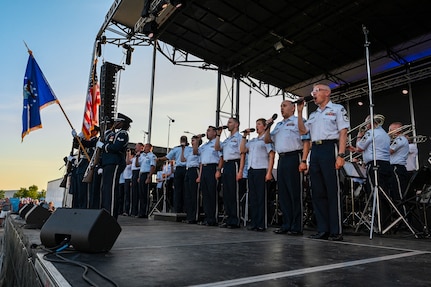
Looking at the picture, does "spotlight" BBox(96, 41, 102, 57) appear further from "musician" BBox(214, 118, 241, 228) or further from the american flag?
"musician" BBox(214, 118, 241, 228)

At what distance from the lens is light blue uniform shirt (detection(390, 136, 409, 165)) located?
15.9 ft

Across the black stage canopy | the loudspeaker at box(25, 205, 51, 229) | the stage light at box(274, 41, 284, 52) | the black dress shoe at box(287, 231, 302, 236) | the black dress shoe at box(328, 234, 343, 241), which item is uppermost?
the black stage canopy

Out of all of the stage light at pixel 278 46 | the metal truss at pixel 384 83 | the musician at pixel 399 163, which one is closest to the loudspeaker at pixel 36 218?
the musician at pixel 399 163

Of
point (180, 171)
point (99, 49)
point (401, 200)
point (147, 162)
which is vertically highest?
point (99, 49)

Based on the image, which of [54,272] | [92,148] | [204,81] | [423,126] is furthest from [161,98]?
[54,272]

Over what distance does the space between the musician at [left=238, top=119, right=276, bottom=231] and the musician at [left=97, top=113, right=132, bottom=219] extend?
172 centimetres

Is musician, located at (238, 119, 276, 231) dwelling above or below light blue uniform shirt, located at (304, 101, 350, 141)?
below

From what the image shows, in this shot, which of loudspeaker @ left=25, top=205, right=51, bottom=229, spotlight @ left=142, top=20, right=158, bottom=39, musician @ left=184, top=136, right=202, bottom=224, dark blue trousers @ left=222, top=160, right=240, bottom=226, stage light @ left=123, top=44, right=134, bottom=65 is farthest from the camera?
stage light @ left=123, top=44, right=134, bottom=65

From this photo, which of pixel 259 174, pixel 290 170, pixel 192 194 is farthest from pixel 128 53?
pixel 290 170

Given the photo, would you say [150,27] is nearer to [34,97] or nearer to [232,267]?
[34,97]

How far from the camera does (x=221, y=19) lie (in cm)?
940

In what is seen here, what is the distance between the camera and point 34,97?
17.1ft

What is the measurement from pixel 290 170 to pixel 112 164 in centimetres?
234

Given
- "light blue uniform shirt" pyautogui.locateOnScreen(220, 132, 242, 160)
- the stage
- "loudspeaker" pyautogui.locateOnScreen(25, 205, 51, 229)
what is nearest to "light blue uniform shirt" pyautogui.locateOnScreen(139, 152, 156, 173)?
"light blue uniform shirt" pyautogui.locateOnScreen(220, 132, 242, 160)
